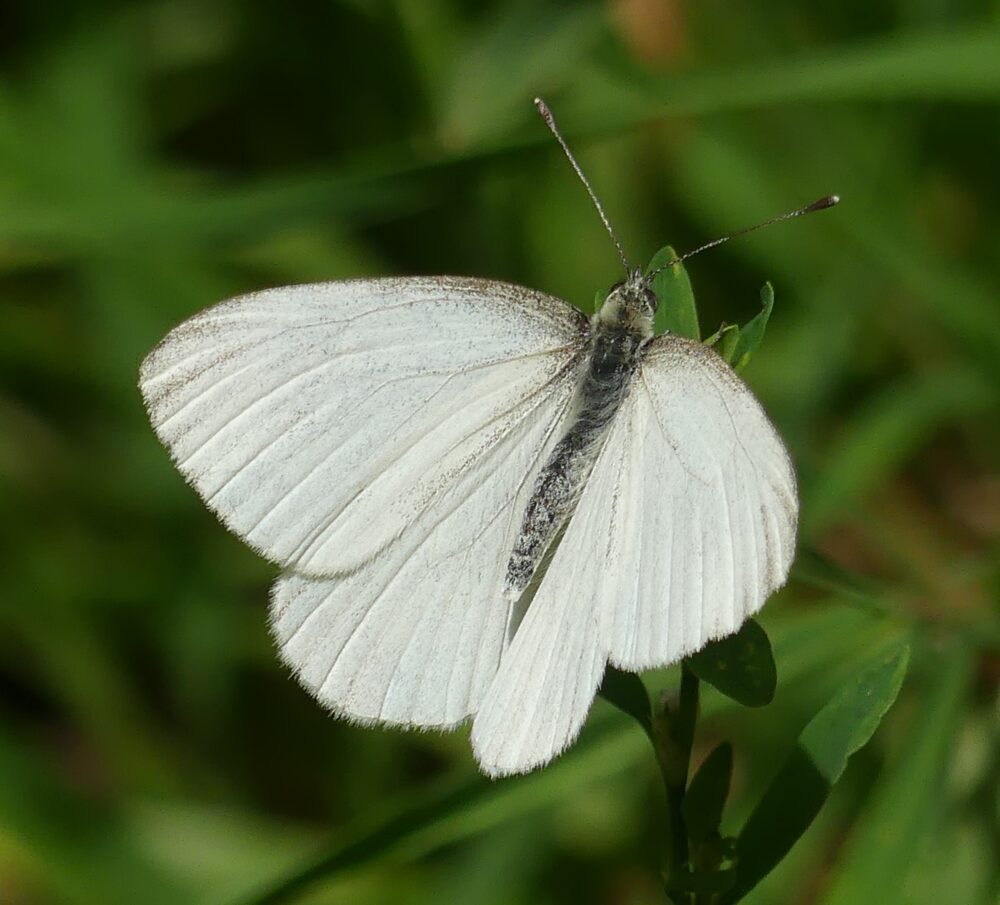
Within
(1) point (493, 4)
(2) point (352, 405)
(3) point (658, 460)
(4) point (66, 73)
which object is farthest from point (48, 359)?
(3) point (658, 460)

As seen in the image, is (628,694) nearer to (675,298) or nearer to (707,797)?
(707,797)

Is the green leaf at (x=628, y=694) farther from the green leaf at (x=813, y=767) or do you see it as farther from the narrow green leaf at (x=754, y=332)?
the narrow green leaf at (x=754, y=332)

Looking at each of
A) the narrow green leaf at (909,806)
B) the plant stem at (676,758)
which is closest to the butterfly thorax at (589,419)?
the plant stem at (676,758)

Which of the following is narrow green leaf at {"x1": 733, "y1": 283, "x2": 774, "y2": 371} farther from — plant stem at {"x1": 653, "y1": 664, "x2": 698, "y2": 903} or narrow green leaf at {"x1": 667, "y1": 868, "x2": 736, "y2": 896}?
narrow green leaf at {"x1": 667, "y1": 868, "x2": 736, "y2": 896}

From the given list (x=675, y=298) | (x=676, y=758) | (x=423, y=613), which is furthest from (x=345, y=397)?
(x=676, y=758)

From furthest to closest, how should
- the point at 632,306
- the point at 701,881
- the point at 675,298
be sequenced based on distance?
the point at 632,306, the point at 675,298, the point at 701,881

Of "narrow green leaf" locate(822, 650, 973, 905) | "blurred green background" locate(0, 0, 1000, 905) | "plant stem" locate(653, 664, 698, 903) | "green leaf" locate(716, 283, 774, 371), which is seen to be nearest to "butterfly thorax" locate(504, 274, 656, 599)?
"green leaf" locate(716, 283, 774, 371)
